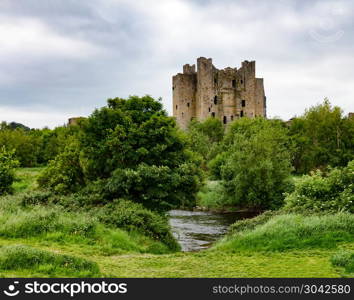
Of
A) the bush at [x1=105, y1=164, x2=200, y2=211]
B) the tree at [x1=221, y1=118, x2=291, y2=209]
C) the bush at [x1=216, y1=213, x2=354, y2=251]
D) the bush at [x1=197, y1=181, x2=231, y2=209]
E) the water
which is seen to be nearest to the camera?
the bush at [x1=216, y1=213, x2=354, y2=251]

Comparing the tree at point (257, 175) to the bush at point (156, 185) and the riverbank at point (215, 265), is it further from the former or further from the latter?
the riverbank at point (215, 265)

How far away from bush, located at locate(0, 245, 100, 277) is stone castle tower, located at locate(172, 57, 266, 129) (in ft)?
244

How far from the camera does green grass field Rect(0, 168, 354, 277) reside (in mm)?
11039

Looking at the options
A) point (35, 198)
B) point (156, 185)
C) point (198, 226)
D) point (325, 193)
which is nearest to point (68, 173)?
point (35, 198)

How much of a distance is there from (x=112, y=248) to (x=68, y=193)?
9170 millimetres

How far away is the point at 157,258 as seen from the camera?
45.2ft

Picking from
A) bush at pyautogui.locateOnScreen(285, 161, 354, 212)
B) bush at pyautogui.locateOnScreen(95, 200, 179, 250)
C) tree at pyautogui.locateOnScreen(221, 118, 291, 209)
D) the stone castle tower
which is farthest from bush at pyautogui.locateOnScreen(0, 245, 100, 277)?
the stone castle tower

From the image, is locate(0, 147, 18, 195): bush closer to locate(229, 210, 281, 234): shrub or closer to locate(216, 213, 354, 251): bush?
locate(229, 210, 281, 234): shrub

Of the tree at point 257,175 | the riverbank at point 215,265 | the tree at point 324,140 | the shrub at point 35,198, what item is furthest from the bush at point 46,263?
the tree at point 324,140

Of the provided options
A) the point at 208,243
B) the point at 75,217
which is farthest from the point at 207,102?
the point at 75,217

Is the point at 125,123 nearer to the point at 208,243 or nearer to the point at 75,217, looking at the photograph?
the point at 75,217

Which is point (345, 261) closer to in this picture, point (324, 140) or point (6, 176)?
point (6, 176)

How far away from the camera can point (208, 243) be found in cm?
2475

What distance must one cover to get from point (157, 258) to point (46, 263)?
3597 mm
